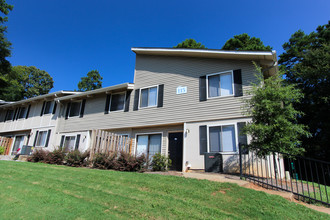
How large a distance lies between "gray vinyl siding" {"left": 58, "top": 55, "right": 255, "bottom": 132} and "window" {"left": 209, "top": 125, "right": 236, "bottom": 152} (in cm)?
55

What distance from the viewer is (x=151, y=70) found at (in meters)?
12.4

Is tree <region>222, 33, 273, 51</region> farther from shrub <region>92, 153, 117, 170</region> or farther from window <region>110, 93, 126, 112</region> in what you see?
shrub <region>92, 153, 117, 170</region>

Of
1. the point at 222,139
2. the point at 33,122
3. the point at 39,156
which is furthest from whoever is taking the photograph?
the point at 33,122

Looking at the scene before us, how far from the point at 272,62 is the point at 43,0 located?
655 inches

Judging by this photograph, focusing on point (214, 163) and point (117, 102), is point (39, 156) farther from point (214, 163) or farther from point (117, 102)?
point (214, 163)

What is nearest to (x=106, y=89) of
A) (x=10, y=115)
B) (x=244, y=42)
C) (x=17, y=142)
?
(x=17, y=142)

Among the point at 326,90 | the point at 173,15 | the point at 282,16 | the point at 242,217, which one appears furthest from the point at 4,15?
the point at 326,90

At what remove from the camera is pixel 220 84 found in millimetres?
9820

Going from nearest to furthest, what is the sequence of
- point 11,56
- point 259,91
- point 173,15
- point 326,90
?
point 259,91, point 173,15, point 326,90, point 11,56

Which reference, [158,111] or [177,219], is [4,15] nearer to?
[158,111]

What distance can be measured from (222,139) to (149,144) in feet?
14.0

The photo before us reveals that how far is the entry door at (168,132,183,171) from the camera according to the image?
32.7 ft

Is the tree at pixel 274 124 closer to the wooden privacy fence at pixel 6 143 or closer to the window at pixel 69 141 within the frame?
the window at pixel 69 141

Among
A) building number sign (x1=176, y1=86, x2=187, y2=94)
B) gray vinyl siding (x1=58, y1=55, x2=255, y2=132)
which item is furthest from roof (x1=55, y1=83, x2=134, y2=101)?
building number sign (x1=176, y1=86, x2=187, y2=94)
